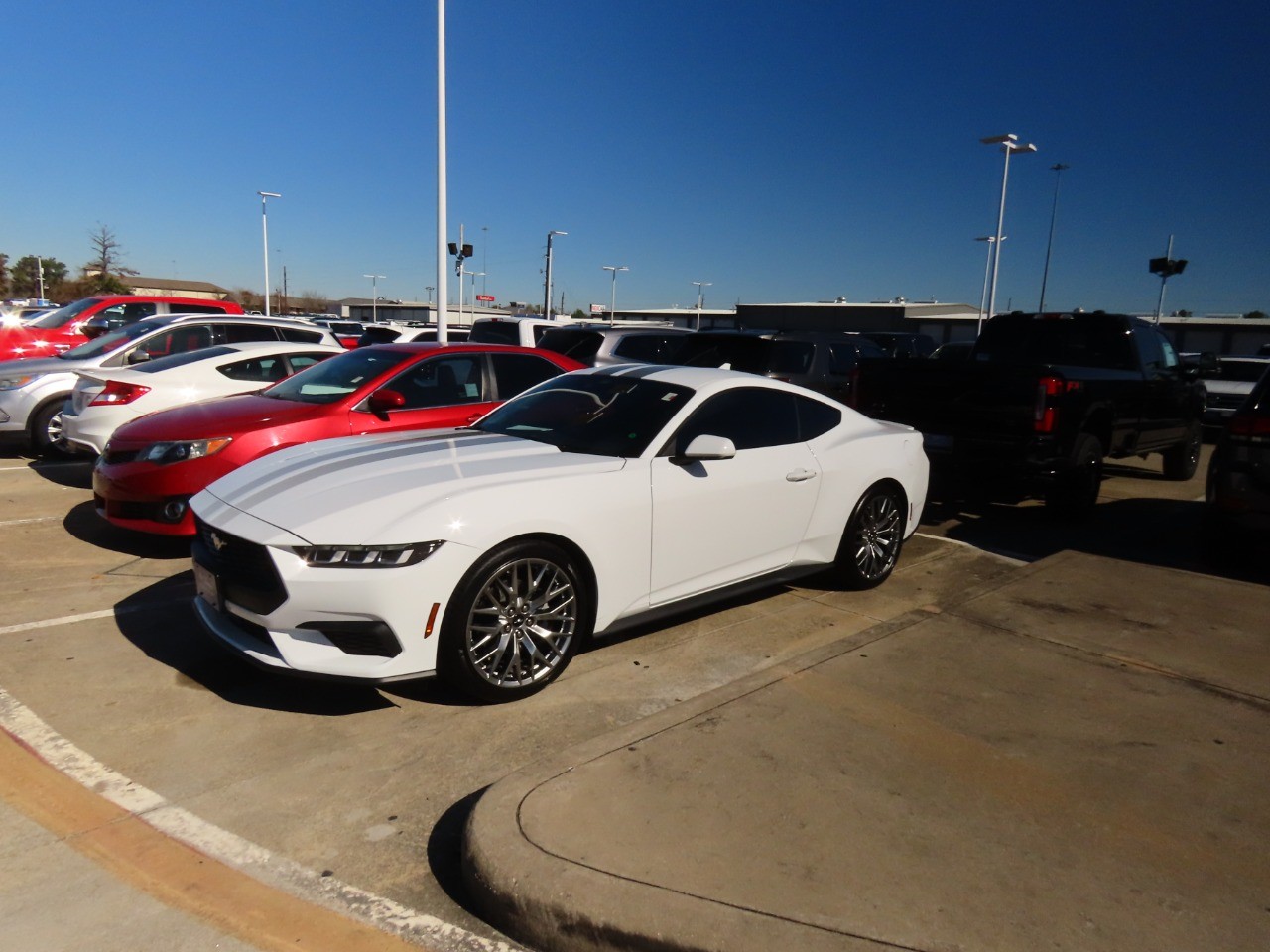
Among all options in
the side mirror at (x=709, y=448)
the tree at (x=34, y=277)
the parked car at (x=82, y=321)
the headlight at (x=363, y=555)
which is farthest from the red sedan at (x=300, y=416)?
the tree at (x=34, y=277)

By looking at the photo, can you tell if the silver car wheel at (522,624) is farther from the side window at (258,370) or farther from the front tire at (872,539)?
the side window at (258,370)

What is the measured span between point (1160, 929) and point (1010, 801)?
2.27 feet

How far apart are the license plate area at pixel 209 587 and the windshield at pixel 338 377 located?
8.74ft

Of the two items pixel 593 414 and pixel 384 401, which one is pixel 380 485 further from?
pixel 384 401

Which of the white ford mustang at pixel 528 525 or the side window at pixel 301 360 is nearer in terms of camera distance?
the white ford mustang at pixel 528 525

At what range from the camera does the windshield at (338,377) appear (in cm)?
684

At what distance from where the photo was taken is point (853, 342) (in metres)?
12.6

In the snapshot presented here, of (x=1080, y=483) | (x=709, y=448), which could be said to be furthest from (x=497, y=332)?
(x=709, y=448)

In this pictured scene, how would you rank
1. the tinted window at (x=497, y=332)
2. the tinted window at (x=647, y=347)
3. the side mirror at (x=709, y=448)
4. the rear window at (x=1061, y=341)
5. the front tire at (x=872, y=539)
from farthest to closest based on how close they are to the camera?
the tinted window at (x=497, y=332) → the tinted window at (x=647, y=347) → the rear window at (x=1061, y=341) → the front tire at (x=872, y=539) → the side mirror at (x=709, y=448)

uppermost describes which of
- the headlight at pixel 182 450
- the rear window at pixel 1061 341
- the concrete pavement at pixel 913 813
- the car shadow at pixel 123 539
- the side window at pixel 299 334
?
the rear window at pixel 1061 341

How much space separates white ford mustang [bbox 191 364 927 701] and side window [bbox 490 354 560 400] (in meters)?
1.94

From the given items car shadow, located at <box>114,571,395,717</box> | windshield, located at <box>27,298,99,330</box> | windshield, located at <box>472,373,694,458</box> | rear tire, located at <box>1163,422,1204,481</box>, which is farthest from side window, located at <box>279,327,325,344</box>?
rear tire, located at <box>1163,422,1204,481</box>

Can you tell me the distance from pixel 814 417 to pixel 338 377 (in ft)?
12.3

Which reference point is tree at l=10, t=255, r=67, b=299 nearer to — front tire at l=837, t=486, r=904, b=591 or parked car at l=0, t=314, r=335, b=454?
parked car at l=0, t=314, r=335, b=454
